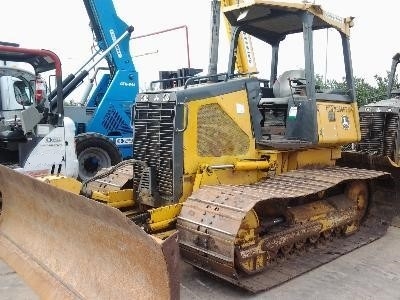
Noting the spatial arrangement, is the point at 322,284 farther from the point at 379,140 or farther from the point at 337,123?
the point at 379,140

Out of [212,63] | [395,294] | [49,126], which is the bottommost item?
[395,294]

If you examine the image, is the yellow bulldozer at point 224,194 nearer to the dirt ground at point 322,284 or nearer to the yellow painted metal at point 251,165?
the yellow painted metal at point 251,165

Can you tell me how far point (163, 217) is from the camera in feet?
13.7

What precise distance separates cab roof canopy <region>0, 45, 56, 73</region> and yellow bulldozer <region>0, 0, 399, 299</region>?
2.64 metres

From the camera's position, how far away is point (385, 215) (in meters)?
5.88

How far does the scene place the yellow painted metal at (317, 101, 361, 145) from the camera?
5.09 metres

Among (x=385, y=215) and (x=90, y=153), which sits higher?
(x=90, y=153)

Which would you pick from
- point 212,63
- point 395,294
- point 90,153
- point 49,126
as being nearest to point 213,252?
point 395,294

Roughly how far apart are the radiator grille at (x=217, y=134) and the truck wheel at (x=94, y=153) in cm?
463

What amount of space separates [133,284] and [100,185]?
2.68 meters

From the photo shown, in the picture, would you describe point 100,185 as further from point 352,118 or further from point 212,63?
point 352,118

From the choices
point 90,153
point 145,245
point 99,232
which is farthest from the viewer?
point 90,153

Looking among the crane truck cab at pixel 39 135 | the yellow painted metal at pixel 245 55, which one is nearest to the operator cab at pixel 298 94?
the yellow painted metal at pixel 245 55

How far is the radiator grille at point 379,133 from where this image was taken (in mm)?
6652
